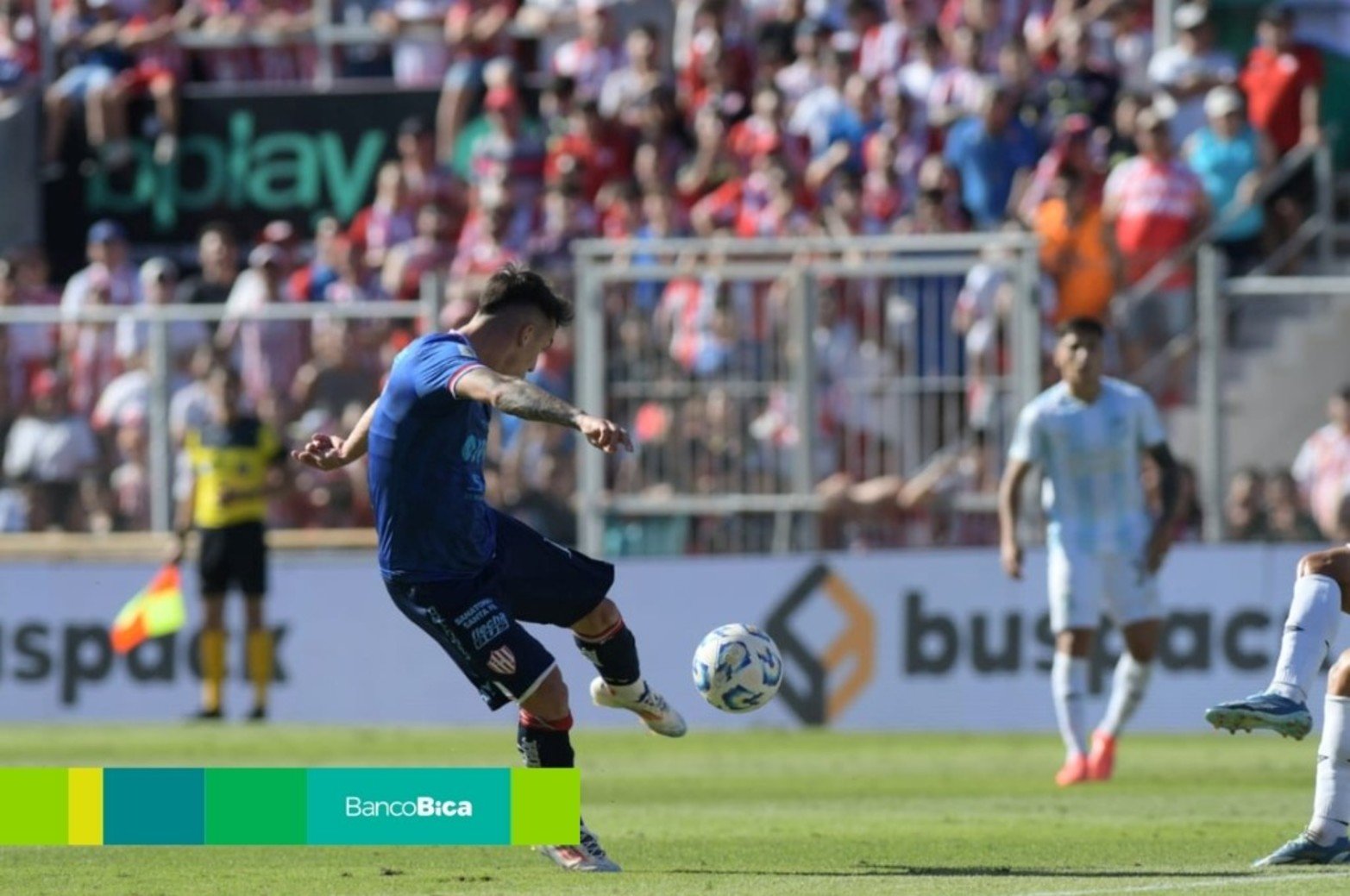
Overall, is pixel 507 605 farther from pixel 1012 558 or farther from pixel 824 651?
pixel 824 651

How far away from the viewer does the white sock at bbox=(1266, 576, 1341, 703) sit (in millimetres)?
9734

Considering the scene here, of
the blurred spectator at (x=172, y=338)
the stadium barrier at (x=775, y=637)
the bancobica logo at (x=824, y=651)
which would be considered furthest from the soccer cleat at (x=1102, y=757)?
the blurred spectator at (x=172, y=338)

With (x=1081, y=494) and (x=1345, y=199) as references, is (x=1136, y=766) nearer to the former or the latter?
(x=1081, y=494)

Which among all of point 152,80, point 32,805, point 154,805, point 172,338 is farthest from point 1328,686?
point 152,80

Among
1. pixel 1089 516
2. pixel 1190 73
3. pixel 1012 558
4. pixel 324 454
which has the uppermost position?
pixel 1190 73

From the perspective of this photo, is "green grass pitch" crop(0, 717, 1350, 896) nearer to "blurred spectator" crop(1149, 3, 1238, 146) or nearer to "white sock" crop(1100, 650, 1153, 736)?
"white sock" crop(1100, 650, 1153, 736)

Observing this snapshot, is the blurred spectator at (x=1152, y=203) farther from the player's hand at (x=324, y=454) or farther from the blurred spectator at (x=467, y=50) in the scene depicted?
the player's hand at (x=324, y=454)

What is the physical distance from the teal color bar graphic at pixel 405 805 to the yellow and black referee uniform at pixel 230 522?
37.4ft

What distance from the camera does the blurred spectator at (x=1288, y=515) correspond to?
19.3m

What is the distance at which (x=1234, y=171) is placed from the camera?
21.6 meters

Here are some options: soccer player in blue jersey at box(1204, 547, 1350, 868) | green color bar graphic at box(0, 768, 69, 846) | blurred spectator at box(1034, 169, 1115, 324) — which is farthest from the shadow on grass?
blurred spectator at box(1034, 169, 1115, 324)

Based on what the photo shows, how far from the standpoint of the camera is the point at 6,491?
21.5m

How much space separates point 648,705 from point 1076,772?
4922 mm

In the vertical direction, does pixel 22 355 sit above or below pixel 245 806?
above
